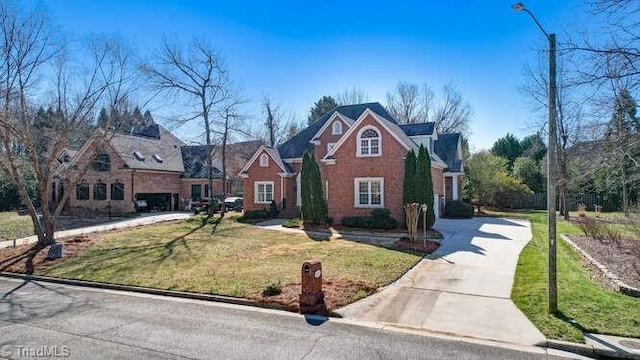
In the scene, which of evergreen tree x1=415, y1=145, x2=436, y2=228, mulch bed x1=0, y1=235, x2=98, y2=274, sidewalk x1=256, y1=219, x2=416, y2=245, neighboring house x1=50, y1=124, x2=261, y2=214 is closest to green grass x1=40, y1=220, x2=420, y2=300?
mulch bed x1=0, y1=235, x2=98, y2=274

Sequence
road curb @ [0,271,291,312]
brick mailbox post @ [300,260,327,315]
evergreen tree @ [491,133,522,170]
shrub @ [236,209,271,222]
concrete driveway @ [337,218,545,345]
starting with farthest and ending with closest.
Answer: evergreen tree @ [491,133,522,170]
shrub @ [236,209,271,222]
road curb @ [0,271,291,312]
brick mailbox post @ [300,260,327,315]
concrete driveway @ [337,218,545,345]

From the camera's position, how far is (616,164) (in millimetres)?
8578

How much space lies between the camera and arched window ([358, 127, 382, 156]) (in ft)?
69.8

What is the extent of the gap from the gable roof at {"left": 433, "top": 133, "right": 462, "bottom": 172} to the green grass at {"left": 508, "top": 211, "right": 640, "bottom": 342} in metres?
17.9

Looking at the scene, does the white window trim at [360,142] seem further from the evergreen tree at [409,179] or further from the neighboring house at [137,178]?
the neighboring house at [137,178]

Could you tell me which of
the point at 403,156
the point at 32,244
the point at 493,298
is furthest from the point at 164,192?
the point at 493,298

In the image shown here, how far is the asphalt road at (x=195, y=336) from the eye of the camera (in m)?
6.10

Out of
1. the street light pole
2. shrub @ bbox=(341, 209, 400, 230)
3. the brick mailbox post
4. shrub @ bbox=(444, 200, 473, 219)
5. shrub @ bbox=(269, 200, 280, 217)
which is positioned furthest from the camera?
shrub @ bbox=(269, 200, 280, 217)

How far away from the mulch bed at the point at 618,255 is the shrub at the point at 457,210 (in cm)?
1011

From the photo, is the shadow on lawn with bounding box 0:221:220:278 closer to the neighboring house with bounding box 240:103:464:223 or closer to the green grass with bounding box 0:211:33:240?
the green grass with bounding box 0:211:33:240

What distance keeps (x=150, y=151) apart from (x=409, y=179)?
91.5 ft

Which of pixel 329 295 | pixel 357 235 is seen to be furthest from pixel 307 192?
pixel 329 295

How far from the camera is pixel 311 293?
324 inches

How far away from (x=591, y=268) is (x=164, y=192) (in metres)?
33.8
